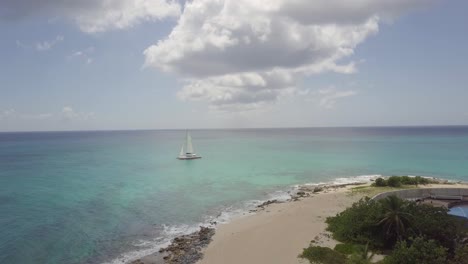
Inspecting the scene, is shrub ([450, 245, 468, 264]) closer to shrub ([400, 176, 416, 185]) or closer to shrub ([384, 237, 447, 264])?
shrub ([384, 237, 447, 264])

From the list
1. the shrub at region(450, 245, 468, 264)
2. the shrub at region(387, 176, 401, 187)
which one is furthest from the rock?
the shrub at region(387, 176, 401, 187)

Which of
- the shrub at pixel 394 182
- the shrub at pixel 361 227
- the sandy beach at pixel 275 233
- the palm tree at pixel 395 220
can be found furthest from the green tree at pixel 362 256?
the shrub at pixel 394 182

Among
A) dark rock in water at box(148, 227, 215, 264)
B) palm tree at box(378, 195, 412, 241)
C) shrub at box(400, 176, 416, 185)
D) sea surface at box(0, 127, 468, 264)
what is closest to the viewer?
palm tree at box(378, 195, 412, 241)

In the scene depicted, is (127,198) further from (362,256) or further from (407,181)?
(407,181)

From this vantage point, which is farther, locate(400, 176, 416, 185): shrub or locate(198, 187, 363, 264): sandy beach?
locate(400, 176, 416, 185): shrub

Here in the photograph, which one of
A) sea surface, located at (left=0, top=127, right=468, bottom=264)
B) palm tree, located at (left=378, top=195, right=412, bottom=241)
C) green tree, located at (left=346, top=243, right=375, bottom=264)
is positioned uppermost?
palm tree, located at (left=378, top=195, right=412, bottom=241)

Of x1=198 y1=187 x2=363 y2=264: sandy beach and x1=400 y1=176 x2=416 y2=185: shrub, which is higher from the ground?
x1=400 y1=176 x2=416 y2=185: shrub

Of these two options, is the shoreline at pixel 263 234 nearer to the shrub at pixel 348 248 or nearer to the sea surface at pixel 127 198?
the shrub at pixel 348 248
